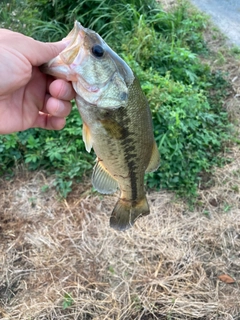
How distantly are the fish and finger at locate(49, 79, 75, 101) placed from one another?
80mm

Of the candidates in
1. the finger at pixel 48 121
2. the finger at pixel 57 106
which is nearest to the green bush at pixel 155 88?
the finger at pixel 48 121

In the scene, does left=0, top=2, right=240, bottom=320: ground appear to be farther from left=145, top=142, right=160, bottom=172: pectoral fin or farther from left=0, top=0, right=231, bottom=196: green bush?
left=145, top=142, right=160, bottom=172: pectoral fin

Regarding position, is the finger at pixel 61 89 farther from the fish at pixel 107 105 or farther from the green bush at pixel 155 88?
the green bush at pixel 155 88

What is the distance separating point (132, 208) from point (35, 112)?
0.75 meters

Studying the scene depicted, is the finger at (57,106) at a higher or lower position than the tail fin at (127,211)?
higher

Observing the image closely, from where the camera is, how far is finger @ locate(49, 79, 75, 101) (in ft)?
5.77

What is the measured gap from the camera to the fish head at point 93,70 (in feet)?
5.15

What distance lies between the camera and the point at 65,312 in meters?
2.73

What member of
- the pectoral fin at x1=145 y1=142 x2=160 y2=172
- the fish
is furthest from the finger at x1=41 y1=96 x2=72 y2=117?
the pectoral fin at x1=145 y1=142 x2=160 y2=172

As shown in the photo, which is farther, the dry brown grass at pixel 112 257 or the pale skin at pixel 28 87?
the dry brown grass at pixel 112 257

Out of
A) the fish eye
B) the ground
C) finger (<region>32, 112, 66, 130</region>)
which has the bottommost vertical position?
the ground

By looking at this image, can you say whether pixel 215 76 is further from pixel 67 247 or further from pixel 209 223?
pixel 67 247

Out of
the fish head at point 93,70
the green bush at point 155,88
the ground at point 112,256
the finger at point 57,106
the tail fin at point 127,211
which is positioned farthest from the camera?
the green bush at point 155,88

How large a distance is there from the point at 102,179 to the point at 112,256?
4.01 ft
